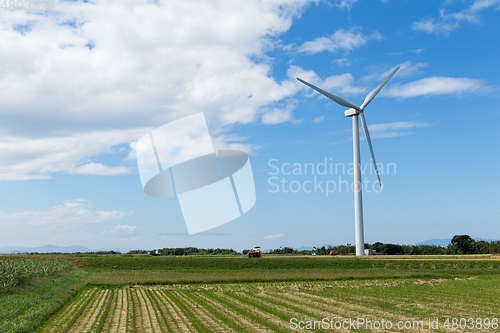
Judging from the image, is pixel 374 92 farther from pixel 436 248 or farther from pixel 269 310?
pixel 269 310

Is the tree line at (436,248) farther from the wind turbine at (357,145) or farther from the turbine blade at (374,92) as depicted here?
the turbine blade at (374,92)

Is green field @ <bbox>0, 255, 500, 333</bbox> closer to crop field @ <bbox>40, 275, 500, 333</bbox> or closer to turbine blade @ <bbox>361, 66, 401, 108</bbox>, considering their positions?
crop field @ <bbox>40, 275, 500, 333</bbox>

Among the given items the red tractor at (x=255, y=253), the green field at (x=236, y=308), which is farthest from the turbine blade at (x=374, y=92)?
the green field at (x=236, y=308)

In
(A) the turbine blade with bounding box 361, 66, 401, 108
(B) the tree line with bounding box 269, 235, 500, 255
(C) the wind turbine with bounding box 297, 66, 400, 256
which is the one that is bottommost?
(B) the tree line with bounding box 269, 235, 500, 255

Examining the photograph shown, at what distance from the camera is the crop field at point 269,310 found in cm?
2112

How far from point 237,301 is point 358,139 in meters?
64.6

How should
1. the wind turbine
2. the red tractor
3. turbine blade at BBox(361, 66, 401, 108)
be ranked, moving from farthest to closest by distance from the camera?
the red tractor → turbine blade at BBox(361, 66, 401, 108) → the wind turbine

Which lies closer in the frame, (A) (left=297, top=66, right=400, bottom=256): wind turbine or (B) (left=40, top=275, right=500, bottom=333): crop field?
(B) (left=40, top=275, right=500, bottom=333): crop field

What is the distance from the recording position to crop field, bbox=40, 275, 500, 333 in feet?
69.3

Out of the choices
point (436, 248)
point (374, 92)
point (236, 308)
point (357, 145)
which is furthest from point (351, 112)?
point (236, 308)

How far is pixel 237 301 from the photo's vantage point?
30.0 m

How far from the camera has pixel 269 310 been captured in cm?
2588

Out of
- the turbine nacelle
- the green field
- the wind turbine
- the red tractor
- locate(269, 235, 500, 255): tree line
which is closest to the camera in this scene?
the green field

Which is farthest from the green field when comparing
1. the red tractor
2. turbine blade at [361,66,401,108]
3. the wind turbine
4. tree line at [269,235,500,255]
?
tree line at [269,235,500,255]
